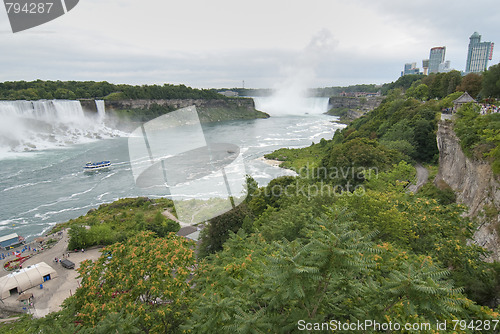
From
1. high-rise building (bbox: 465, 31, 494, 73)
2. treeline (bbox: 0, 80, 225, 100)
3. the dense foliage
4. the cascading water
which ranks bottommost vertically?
the dense foliage

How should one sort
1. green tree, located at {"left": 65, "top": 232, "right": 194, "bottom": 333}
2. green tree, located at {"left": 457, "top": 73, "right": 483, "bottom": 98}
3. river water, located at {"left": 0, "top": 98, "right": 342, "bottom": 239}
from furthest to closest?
1. green tree, located at {"left": 457, "top": 73, "right": 483, "bottom": 98}
2. river water, located at {"left": 0, "top": 98, "right": 342, "bottom": 239}
3. green tree, located at {"left": 65, "top": 232, "right": 194, "bottom": 333}

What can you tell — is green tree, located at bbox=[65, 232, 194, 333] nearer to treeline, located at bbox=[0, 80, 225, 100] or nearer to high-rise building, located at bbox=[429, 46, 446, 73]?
treeline, located at bbox=[0, 80, 225, 100]

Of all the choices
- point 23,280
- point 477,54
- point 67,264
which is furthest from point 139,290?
point 477,54

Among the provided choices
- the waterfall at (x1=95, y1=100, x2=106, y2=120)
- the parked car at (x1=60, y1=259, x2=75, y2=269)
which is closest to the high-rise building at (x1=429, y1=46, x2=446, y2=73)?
the waterfall at (x1=95, y1=100, x2=106, y2=120)

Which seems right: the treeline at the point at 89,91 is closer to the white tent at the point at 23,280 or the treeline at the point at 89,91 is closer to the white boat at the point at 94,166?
the white boat at the point at 94,166

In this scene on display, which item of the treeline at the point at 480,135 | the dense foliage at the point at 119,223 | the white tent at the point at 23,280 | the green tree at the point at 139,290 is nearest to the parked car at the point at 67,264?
the white tent at the point at 23,280
